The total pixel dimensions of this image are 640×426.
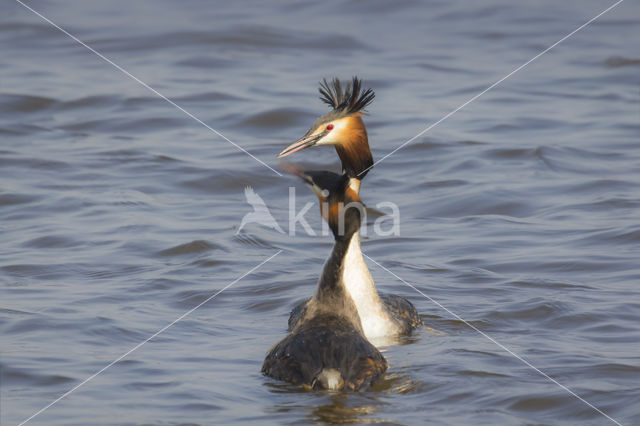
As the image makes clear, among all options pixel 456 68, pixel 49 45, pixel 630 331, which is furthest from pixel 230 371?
pixel 49 45

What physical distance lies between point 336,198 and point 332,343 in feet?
2.82

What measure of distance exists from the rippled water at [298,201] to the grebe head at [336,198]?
1.00 metres

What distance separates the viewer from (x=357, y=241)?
7402 mm

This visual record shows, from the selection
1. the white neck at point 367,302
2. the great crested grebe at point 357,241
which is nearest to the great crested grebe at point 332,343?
the great crested grebe at point 357,241

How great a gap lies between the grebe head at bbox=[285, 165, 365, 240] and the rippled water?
39.4 inches

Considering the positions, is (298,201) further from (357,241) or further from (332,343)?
(332,343)

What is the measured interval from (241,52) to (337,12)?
9.39 ft

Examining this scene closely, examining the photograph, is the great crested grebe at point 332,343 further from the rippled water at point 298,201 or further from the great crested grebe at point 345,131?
the great crested grebe at point 345,131

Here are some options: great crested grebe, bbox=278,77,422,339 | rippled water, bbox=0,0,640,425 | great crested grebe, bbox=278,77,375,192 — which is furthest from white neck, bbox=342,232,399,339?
great crested grebe, bbox=278,77,375,192

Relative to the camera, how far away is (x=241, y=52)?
56.4ft

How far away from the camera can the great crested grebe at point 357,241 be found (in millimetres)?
7250

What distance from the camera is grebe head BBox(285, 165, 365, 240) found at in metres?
6.02

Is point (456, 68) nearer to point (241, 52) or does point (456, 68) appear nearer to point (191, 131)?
point (241, 52)

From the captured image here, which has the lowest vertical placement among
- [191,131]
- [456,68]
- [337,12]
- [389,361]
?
[389,361]
